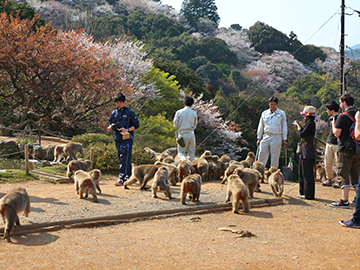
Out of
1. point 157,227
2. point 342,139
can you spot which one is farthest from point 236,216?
point 342,139

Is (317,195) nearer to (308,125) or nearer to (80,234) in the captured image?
(308,125)

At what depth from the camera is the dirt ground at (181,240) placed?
4.09 metres

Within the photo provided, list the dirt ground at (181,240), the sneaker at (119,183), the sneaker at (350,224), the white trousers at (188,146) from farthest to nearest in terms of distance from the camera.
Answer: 1. the white trousers at (188,146)
2. the sneaker at (119,183)
3. the sneaker at (350,224)
4. the dirt ground at (181,240)

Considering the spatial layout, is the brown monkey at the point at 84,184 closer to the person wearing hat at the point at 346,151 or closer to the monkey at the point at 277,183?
the monkey at the point at 277,183

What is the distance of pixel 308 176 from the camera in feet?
24.8

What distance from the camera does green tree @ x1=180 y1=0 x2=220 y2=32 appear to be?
211ft

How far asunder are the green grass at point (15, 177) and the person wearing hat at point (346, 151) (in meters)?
7.07

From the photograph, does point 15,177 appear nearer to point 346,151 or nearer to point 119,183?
point 119,183

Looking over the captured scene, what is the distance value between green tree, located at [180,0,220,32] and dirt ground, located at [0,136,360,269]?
6031 centimetres

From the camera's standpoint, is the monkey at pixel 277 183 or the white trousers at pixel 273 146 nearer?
the monkey at pixel 277 183

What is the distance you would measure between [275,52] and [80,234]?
52.4 metres

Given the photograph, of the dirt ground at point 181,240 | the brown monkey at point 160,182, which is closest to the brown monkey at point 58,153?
the dirt ground at point 181,240

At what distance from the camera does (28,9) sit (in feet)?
91.9

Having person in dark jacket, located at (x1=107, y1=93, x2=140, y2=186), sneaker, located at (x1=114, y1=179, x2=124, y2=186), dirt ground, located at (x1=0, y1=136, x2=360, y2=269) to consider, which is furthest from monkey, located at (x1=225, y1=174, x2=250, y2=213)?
sneaker, located at (x1=114, y1=179, x2=124, y2=186)
